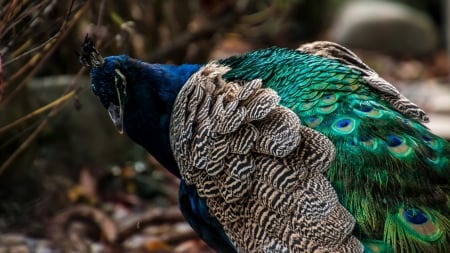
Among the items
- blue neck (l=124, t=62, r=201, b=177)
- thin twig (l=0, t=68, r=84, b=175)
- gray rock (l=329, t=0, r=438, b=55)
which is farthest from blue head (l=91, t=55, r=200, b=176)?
gray rock (l=329, t=0, r=438, b=55)

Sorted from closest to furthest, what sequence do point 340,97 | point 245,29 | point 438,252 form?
point 438,252 → point 340,97 → point 245,29

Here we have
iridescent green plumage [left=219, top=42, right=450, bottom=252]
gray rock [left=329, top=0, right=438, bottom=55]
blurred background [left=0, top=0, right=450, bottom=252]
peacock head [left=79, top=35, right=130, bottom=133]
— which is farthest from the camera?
gray rock [left=329, top=0, right=438, bottom=55]

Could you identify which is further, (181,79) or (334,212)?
(181,79)

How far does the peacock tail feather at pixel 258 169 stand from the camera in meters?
3.34

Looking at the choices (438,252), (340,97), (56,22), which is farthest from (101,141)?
(438,252)

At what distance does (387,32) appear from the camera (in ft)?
40.5

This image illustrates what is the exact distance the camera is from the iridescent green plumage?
3264 mm

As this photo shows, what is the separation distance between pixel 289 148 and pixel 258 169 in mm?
161

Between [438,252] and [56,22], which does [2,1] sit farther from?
[438,252]

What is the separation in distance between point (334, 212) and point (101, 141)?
318 cm

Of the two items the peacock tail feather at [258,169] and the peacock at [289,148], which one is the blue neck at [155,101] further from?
the peacock tail feather at [258,169]

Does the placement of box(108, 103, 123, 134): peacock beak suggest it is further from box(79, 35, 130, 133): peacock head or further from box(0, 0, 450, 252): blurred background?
box(0, 0, 450, 252): blurred background

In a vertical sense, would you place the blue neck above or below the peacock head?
below

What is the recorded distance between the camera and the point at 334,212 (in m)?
3.30
